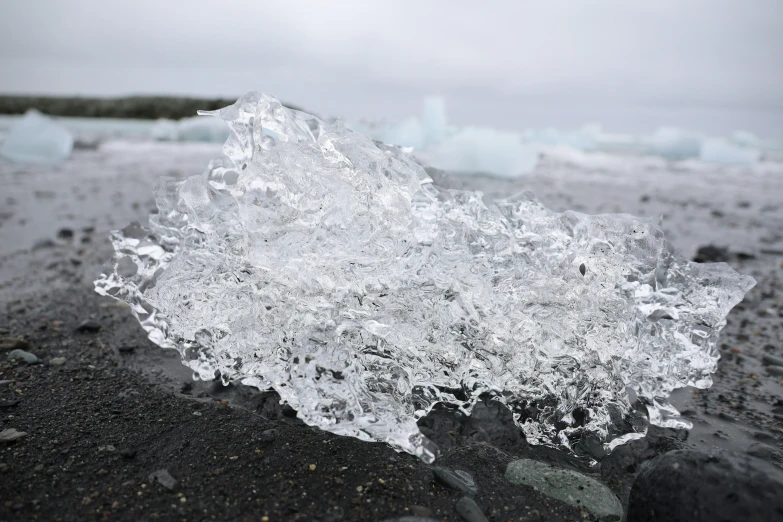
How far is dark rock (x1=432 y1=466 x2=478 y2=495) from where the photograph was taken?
1.86 metres

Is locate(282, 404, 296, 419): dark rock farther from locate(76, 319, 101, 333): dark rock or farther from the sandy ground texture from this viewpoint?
locate(76, 319, 101, 333): dark rock

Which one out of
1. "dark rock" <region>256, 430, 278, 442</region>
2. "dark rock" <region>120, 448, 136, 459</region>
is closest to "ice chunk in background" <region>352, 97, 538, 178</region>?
"dark rock" <region>256, 430, 278, 442</region>

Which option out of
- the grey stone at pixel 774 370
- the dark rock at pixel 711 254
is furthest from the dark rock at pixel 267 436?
the dark rock at pixel 711 254

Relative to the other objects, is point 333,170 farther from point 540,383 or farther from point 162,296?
point 540,383

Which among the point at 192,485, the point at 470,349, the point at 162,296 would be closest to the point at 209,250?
the point at 162,296

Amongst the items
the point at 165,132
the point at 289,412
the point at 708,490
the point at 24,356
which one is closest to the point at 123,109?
the point at 165,132

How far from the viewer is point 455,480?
1885mm

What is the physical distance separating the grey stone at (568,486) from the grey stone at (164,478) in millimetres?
1163

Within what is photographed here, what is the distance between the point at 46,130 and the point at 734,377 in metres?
12.4

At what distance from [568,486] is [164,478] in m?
1.39

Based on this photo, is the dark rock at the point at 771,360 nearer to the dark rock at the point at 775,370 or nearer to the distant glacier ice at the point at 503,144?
the dark rock at the point at 775,370

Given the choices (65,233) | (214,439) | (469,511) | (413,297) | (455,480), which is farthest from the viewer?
(65,233)

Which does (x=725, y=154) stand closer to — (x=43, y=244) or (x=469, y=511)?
(x=43, y=244)

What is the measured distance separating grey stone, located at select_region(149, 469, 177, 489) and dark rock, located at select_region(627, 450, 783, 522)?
4.97ft
